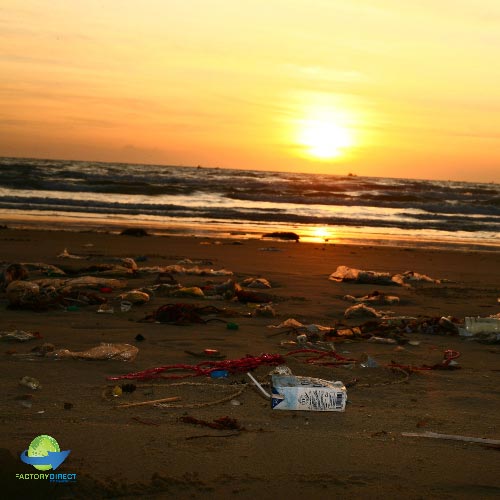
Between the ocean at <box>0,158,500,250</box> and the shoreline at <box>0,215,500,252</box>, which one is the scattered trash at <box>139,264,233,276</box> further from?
the ocean at <box>0,158,500,250</box>

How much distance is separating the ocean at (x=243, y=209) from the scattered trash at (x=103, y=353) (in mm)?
13127

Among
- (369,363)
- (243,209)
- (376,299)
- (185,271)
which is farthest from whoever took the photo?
(243,209)

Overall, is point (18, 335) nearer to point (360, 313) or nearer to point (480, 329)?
point (360, 313)

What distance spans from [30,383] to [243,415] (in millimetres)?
1572

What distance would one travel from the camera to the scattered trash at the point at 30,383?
4.95m

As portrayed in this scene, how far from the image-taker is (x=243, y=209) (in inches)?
1186

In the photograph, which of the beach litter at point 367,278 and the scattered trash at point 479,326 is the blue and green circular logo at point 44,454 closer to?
the scattered trash at point 479,326

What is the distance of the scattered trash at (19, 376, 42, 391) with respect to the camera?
495cm

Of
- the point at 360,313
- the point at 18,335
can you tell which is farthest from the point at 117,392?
the point at 360,313

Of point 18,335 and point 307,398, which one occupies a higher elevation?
point 307,398

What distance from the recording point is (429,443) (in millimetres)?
4215

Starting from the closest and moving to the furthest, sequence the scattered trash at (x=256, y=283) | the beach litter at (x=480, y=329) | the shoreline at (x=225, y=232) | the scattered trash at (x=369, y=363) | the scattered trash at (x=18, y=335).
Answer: the scattered trash at (x=369, y=363)
the scattered trash at (x=18, y=335)
the beach litter at (x=480, y=329)
the scattered trash at (x=256, y=283)
the shoreline at (x=225, y=232)

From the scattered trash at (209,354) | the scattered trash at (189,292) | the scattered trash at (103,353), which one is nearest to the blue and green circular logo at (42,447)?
the scattered trash at (103,353)

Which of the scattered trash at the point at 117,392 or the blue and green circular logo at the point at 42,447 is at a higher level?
the blue and green circular logo at the point at 42,447
